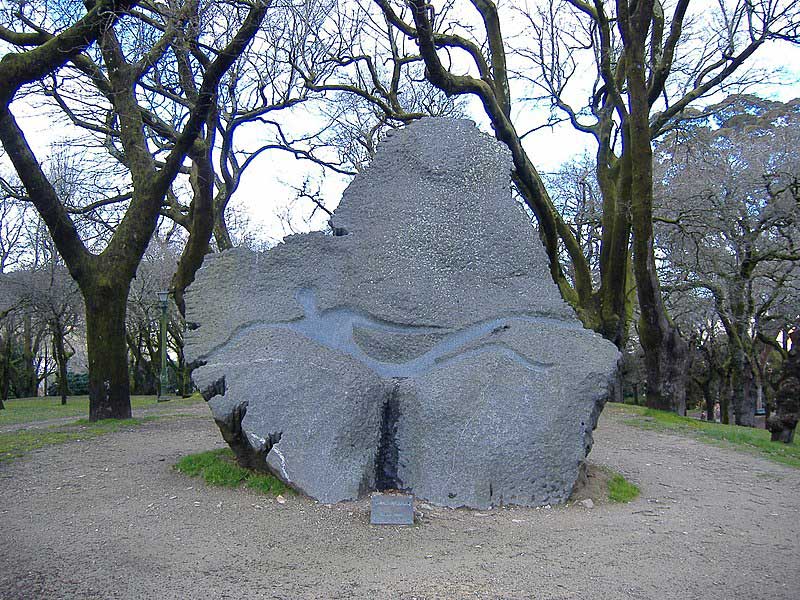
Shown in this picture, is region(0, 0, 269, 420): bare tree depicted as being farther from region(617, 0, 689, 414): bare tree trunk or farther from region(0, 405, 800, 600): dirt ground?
region(617, 0, 689, 414): bare tree trunk

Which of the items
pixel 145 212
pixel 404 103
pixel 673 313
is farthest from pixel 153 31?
pixel 673 313

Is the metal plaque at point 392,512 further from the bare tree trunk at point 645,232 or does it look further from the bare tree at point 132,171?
the bare tree trunk at point 645,232

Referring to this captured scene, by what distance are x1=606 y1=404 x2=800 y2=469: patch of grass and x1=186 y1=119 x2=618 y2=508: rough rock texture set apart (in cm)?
397

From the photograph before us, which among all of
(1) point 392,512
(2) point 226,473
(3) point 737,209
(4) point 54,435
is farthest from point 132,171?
(3) point 737,209

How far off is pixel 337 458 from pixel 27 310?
20.3 metres

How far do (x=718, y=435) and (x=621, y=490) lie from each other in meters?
5.33

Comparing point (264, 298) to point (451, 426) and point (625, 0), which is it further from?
point (625, 0)

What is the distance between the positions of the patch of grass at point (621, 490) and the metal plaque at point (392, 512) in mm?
1829

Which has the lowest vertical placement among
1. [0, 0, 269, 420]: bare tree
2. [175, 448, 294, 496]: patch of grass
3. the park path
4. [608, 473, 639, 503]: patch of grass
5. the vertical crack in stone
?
the park path

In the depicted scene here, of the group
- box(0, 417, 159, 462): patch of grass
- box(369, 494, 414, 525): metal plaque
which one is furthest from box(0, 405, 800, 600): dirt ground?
box(0, 417, 159, 462): patch of grass

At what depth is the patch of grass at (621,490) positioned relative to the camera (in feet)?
18.0

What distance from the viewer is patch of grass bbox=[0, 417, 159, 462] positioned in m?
7.36

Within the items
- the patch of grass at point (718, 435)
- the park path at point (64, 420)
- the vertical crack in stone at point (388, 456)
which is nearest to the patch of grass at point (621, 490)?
the vertical crack in stone at point (388, 456)

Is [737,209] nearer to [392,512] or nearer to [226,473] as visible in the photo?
[392,512]
